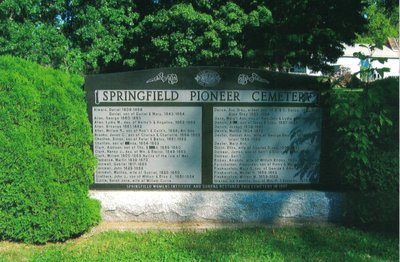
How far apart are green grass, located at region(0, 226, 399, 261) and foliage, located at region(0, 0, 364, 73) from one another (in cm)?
1377

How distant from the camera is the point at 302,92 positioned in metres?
5.55

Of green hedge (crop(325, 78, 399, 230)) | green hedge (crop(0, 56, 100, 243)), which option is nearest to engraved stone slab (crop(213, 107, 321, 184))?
green hedge (crop(325, 78, 399, 230))

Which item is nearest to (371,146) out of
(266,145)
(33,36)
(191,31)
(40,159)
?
(266,145)

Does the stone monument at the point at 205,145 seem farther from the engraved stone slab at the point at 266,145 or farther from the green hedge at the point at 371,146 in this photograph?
the green hedge at the point at 371,146

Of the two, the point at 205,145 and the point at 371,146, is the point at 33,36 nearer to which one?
the point at 205,145

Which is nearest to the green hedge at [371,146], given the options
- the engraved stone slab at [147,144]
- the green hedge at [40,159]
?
the engraved stone slab at [147,144]

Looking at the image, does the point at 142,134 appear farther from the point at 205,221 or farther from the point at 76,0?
the point at 76,0

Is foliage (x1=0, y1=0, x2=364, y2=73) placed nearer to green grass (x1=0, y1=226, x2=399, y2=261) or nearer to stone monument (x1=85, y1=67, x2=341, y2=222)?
stone monument (x1=85, y1=67, x2=341, y2=222)

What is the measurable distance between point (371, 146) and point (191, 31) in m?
14.7

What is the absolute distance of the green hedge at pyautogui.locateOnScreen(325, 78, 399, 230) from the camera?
5016mm

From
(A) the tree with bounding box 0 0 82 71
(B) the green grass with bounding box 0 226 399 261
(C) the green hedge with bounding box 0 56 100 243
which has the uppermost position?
(A) the tree with bounding box 0 0 82 71

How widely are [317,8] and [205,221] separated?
16.8m

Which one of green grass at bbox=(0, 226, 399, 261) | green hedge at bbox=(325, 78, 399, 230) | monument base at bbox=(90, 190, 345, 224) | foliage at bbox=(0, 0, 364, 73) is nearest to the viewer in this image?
green grass at bbox=(0, 226, 399, 261)

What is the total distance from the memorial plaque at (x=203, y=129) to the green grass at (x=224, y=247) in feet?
2.26
